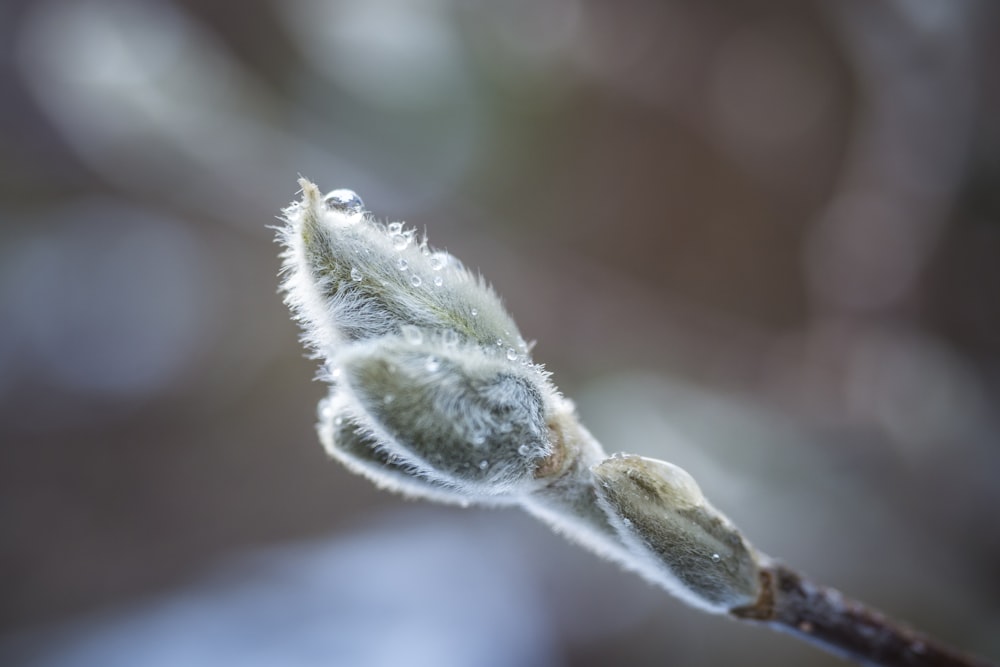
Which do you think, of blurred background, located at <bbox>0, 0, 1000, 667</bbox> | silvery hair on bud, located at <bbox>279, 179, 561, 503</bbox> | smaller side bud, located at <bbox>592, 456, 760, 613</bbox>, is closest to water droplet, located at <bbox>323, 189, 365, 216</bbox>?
silvery hair on bud, located at <bbox>279, 179, 561, 503</bbox>

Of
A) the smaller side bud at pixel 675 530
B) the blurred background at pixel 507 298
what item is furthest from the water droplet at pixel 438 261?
the blurred background at pixel 507 298

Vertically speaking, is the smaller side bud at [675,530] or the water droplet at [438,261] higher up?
the water droplet at [438,261]

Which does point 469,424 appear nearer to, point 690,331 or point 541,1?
point 690,331

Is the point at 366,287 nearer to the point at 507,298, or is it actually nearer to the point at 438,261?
the point at 438,261

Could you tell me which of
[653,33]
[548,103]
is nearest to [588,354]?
[548,103]

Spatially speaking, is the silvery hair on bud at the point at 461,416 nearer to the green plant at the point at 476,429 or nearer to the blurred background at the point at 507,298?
the green plant at the point at 476,429

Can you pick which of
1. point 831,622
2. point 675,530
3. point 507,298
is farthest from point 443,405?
point 507,298

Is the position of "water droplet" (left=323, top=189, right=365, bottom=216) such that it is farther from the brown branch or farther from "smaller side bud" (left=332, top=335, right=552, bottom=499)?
the brown branch
